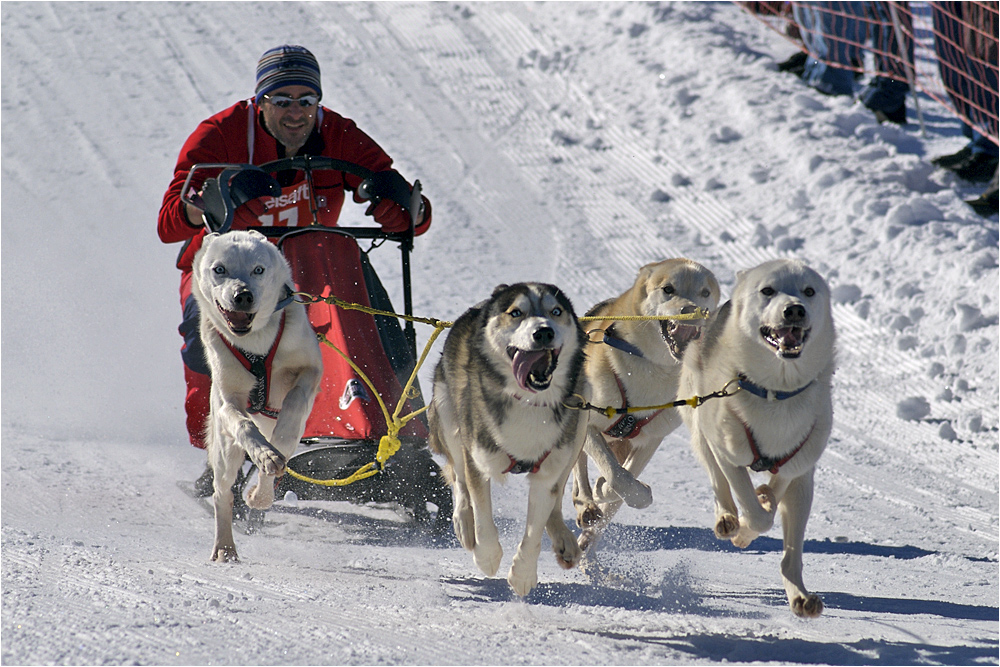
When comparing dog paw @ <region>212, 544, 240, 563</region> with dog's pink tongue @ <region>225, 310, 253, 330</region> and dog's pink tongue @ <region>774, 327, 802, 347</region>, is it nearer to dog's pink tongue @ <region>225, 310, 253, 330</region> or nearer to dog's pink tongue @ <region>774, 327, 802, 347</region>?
dog's pink tongue @ <region>225, 310, 253, 330</region>

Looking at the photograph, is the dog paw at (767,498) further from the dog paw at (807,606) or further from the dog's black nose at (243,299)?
the dog's black nose at (243,299)

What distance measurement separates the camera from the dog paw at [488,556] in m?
2.92

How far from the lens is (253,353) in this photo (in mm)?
3289

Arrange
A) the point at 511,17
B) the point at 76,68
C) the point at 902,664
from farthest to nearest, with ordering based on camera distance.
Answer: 1. the point at 511,17
2. the point at 76,68
3. the point at 902,664

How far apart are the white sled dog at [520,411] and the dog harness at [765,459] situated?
0.48m

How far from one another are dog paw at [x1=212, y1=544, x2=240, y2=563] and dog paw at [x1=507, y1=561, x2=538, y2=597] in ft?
3.78

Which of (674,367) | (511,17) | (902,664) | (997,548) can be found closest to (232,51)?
(511,17)

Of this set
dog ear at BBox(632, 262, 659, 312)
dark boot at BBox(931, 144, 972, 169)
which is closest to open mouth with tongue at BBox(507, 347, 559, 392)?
dog ear at BBox(632, 262, 659, 312)

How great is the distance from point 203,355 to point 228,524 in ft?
2.04

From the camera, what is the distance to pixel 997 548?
13.5ft

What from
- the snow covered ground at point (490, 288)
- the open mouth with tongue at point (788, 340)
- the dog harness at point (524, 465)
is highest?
the open mouth with tongue at point (788, 340)

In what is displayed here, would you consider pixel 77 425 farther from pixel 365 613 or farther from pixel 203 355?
pixel 365 613

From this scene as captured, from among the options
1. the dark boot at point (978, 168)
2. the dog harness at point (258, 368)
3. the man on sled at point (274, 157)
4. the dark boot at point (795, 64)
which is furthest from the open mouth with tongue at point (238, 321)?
the dark boot at point (795, 64)

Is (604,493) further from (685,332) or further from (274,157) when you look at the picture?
(274,157)
